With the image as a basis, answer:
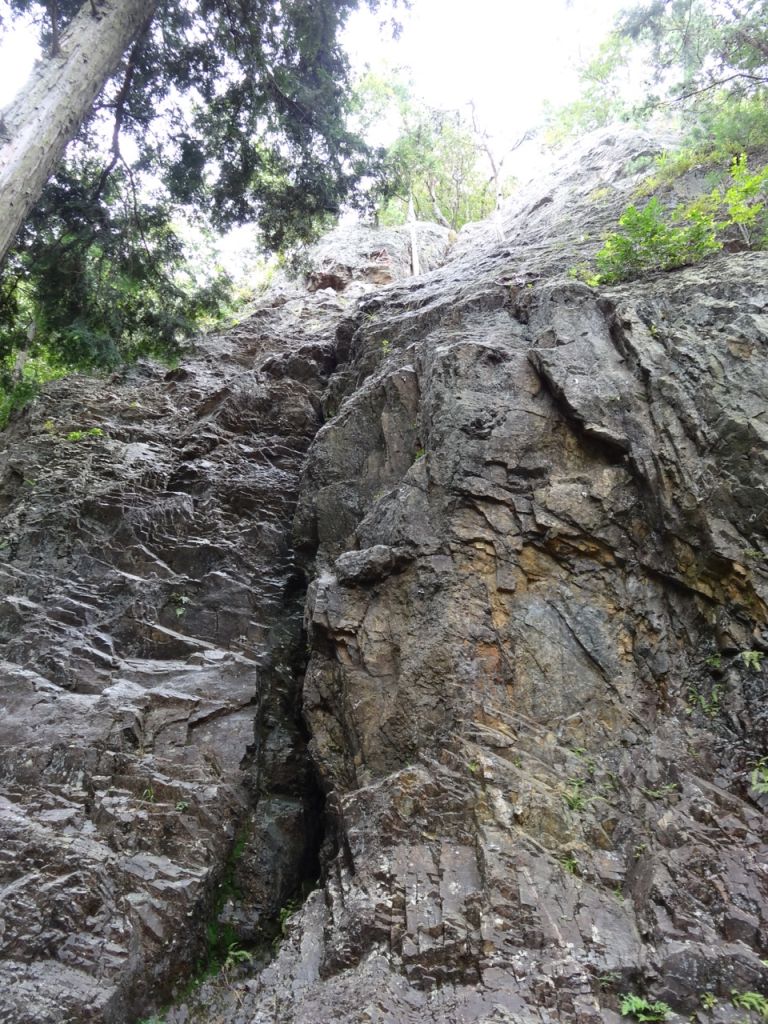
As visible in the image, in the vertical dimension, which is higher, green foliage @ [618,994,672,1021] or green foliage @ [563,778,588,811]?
green foliage @ [563,778,588,811]

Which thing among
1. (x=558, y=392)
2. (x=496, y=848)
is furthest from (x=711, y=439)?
(x=496, y=848)

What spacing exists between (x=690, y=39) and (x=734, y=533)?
938 centimetres

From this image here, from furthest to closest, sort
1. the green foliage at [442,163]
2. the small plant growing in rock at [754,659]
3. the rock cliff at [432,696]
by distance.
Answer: the green foliage at [442,163] < the small plant growing in rock at [754,659] < the rock cliff at [432,696]

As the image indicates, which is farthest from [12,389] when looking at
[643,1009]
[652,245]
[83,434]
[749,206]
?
[749,206]

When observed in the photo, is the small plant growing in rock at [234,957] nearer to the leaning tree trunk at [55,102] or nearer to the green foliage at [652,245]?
the leaning tree trunk at [55,102]

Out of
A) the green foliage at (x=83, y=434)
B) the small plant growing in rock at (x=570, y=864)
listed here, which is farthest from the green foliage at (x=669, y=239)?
the green foliage at (x=83, y=434)

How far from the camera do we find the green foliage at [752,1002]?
4.59 metres

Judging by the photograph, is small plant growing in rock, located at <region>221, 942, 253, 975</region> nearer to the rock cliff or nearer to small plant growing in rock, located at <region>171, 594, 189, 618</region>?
the rock cliff

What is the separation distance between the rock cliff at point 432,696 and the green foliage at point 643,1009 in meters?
0.09

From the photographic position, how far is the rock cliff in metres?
5.46

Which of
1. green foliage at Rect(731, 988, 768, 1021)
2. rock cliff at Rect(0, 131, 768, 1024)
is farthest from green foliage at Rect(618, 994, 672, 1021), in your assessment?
green foliage at Rect(731, 988, 768, 1021)

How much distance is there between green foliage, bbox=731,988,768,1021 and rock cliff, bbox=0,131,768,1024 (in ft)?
0.15

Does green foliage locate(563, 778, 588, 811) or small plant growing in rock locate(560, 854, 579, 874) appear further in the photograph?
green foliage locate(563, 778, 588, 811)

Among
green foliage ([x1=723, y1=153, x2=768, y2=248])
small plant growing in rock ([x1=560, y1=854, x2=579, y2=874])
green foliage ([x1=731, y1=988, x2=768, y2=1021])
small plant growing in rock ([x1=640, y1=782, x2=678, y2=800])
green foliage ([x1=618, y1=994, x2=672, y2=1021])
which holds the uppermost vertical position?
green foliage ([x1=723, y1=153, x2=768, y2=248])
